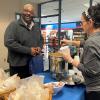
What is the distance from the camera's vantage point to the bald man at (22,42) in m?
2.30

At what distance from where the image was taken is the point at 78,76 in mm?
1879

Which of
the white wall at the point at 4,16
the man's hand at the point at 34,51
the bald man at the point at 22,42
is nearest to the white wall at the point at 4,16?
the white wall at the point at 4,16

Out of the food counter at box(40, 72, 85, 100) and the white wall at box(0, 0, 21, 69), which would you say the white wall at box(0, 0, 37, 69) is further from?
the food counter at box(40, 72, 85, 100)

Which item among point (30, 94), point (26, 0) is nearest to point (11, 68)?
point (30, 94)

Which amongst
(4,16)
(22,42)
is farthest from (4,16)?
(22,42)

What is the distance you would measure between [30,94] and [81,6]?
6258 millimetres

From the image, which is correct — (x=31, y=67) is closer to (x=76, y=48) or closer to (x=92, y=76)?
(x=76, y=48)

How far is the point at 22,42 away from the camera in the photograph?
94.0 inches

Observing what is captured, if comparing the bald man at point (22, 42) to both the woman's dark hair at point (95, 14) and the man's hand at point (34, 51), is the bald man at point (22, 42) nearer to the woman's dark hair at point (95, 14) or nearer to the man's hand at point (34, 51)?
the man's hand at point (34, 51)

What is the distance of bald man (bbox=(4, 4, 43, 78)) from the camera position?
230 centimetres

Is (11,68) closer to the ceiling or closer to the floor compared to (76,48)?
closer to the floor

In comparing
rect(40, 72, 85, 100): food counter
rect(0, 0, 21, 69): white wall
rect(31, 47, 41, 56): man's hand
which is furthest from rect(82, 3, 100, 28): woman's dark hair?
rect(0, 0, 21, 69): white wall

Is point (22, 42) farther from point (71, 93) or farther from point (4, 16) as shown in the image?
point (4, 16)

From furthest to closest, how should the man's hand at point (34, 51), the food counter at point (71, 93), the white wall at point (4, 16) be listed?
the white wall at point (4, 16) → the man's hand at point (34, 51) → the food counter at point (71, 93)
